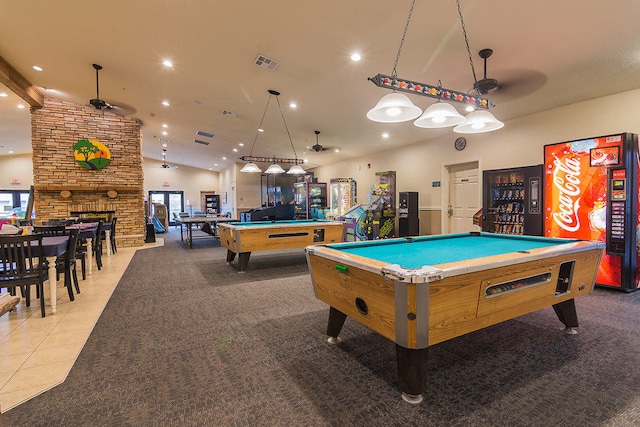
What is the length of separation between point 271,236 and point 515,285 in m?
3.58

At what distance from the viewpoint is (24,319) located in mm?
2988

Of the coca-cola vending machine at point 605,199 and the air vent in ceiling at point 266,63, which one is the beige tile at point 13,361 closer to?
the air vent in ceiling at point 266,63

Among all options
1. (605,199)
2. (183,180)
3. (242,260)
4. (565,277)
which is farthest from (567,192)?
(183,180)

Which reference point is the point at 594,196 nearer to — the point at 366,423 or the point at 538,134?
the point at 538,134

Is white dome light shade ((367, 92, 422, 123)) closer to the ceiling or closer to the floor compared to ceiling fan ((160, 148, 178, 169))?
closer to the floor

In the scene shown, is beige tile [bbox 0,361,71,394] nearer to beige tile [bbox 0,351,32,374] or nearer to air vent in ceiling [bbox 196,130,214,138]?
beige tile [bbox 0,351,32,374]

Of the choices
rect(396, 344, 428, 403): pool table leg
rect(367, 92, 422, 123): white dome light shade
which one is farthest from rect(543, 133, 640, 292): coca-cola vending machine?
rect(396, 344, 428, 403): pool table leg

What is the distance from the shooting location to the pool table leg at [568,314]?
2.55 meters

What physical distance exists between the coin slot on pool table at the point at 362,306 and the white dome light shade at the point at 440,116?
169cm

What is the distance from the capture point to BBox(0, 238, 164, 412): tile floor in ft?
6.29

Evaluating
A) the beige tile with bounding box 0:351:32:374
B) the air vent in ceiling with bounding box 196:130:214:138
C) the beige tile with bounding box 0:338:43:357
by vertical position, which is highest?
the air vent in ceiling with bounding box 196:130:214:138

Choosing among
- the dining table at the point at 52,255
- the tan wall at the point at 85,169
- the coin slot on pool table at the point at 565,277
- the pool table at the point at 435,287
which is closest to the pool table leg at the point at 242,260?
the dining table at the point at 52,255

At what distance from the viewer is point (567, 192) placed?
4.20 m

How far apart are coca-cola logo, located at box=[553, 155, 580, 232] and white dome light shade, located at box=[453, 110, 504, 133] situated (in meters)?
1.93
